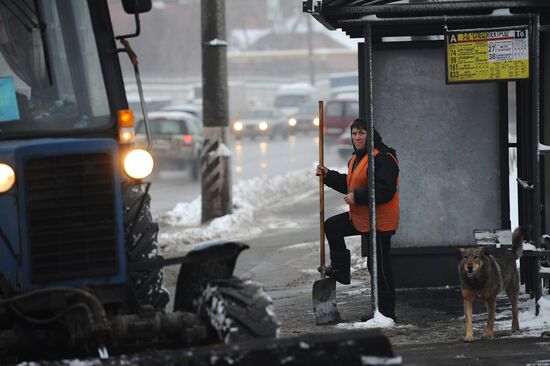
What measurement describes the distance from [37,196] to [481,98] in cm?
613

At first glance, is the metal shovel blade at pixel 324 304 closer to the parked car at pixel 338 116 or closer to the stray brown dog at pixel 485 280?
the stray brown dog at pixel 485 280

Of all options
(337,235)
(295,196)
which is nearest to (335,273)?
(337,235)

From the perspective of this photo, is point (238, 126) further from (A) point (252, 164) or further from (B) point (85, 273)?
(B) point (85, 273)

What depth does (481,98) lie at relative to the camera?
479 inches

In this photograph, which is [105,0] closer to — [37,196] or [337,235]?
[37,196]

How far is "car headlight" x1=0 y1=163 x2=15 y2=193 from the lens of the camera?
712cm

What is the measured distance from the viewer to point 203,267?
7633 millimetres

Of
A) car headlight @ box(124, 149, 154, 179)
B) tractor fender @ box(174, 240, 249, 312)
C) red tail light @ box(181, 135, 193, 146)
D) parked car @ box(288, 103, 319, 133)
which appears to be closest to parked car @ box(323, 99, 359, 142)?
red tail light @ box(181, 135, 193, 146)

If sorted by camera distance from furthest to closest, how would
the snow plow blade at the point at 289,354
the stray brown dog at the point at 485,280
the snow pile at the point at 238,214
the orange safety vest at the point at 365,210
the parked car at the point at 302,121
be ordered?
the parked car at the point at 302,121, the snow pile at the point at 238,214, the orange safety vest at the point at 365,210, the stray brown dog at the point at 485,280, the snow plow blade at the point at 289,354

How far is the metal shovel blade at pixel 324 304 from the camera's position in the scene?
1114 centimetres

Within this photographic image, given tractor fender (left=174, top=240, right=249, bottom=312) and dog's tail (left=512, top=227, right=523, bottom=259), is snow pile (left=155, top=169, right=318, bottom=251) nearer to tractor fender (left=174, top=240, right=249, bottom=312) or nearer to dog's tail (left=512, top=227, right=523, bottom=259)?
dog's tail (left=512, top=227, right=523, bottom=259)

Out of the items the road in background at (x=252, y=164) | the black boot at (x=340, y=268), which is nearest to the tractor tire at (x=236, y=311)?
the black boot at (x=340, y=268)

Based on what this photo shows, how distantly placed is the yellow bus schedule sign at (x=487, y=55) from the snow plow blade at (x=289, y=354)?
4958 millimetres

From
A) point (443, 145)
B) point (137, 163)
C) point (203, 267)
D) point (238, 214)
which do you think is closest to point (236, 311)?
point (203, 267)
